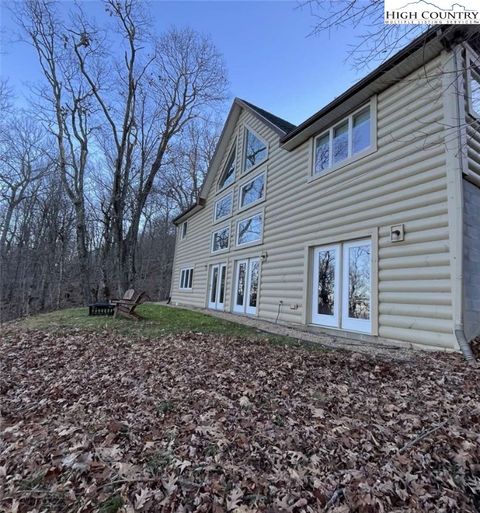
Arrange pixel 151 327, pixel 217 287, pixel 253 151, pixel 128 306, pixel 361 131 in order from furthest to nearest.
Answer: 1. pixel 217 287
2. pixel 253 151
3. pixel 128 306
4. pixel 151 327
5. pixel 361 131

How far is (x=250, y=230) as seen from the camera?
37.1 feet

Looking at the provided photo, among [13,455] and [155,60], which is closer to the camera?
[13,455]

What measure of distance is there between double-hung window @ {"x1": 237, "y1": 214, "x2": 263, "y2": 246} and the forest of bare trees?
630 centimetres

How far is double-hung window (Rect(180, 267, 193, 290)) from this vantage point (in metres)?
16.6

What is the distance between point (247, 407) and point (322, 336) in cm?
399

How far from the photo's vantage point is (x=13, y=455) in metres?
2.34

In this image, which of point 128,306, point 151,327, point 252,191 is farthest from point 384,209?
point 128,306

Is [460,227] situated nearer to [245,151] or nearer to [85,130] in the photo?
[245,151]

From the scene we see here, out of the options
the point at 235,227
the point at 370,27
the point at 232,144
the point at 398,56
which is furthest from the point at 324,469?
the point at 232,144

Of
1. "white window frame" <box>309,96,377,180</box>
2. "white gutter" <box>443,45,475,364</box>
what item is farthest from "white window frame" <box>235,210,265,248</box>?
"white gutter" <box>443,45,475,364</box>

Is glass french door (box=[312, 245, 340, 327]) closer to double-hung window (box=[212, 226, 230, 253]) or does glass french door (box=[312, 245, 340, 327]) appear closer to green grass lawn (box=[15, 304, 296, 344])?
green grass lawn (box=[15, 304, 296, 344])

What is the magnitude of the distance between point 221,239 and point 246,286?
3.35 m

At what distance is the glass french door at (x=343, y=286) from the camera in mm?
6230

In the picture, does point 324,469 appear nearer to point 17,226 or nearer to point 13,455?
point 13,455
